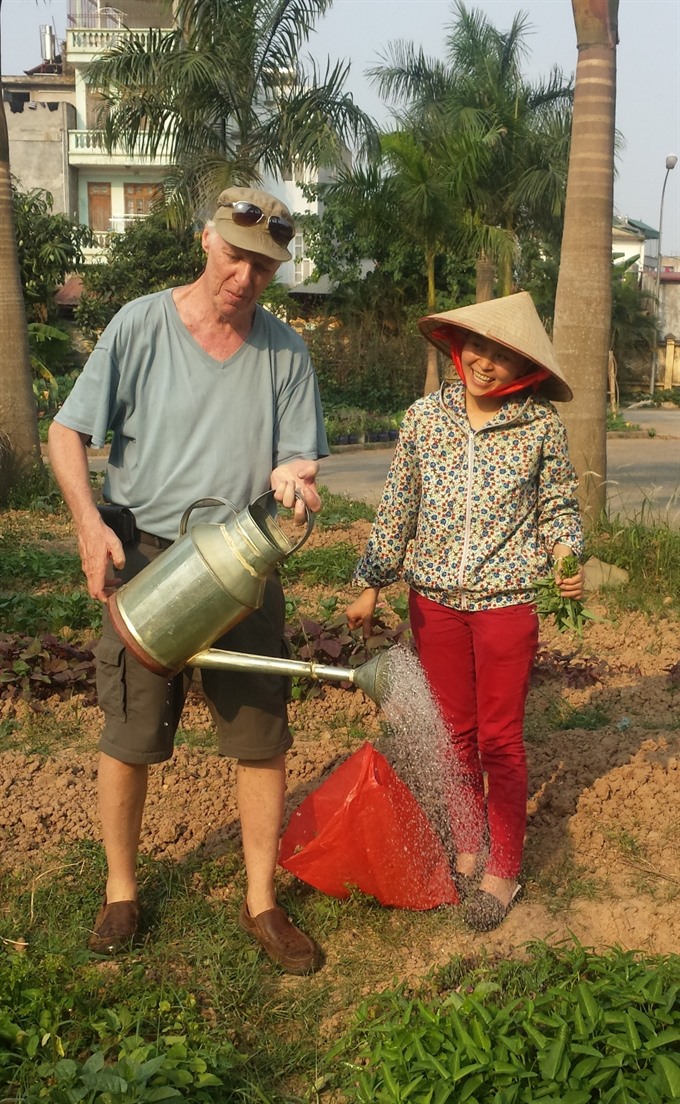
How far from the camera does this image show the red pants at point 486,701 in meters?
2.97

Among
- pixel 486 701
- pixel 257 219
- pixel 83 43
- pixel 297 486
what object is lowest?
pixel 486 701

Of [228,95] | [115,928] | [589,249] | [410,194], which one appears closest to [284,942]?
[115,928]

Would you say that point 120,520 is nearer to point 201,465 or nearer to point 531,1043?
point 201,465

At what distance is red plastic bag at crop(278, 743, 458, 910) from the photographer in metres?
2.94

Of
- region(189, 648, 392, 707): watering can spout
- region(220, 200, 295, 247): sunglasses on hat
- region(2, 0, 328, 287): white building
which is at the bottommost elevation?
region(189, 648, 392, 707): watering can spout

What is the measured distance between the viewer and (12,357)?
941 centimetres

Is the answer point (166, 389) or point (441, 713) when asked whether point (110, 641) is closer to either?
point (166, 389)

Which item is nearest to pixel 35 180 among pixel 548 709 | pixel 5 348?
pixel 5 348

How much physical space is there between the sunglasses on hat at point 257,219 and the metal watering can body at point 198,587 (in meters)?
0.62

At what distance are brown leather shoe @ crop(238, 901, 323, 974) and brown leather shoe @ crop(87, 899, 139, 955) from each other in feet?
0.97

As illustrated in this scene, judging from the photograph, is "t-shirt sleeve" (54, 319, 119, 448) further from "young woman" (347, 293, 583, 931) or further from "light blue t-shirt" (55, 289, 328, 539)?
"young woman" (347, 293, 583, 931)

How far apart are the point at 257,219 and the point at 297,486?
62cm

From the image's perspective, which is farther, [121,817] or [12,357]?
[12,357]

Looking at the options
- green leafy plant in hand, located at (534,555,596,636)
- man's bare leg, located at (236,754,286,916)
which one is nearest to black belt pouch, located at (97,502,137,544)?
man's bare leg, located at (236,754,286,916)
